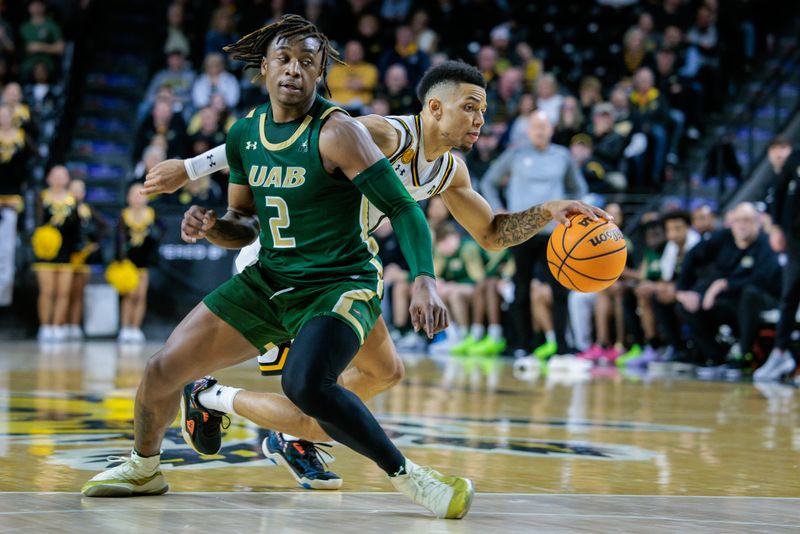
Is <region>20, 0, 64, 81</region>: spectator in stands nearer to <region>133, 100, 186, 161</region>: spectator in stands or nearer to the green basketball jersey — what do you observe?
<region>133, 100, 186, 161</region>: spectator in stands

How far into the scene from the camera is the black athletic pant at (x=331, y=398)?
3.54m

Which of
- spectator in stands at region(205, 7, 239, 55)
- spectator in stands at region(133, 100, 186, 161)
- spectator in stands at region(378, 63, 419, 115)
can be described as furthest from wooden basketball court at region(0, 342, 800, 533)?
spectator in stands at region(205, 7, 239, 55)

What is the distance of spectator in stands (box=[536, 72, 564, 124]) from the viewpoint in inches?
579

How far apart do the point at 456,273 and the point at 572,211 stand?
1002 cm

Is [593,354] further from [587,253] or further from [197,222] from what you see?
[197,222]

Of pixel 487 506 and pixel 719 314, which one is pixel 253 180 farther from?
pixel 719 314

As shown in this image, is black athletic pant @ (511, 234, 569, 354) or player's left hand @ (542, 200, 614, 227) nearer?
player's left hand @ (542, 200, 614, 227)

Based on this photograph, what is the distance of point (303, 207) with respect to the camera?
392 centimetres

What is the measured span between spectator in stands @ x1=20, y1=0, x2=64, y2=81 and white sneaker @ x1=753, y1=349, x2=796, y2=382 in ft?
35.5

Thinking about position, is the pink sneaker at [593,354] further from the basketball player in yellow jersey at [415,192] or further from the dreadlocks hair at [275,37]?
the dreadlocks hair at [275,37]

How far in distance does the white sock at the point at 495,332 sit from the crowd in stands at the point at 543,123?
2cm

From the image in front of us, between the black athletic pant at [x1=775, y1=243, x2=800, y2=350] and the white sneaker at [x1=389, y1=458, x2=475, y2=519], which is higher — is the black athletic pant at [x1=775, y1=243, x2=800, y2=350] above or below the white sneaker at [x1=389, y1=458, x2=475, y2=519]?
above

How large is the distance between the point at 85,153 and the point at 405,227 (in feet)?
46.1

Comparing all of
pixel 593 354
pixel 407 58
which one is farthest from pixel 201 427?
pixel 407 58
